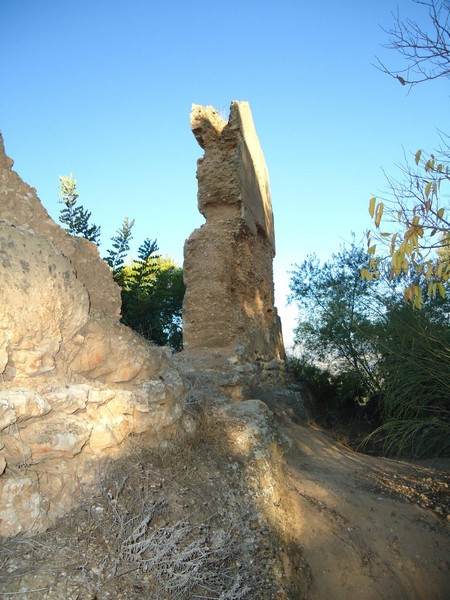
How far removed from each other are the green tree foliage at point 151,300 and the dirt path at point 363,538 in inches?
267

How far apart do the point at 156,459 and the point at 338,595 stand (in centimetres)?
168

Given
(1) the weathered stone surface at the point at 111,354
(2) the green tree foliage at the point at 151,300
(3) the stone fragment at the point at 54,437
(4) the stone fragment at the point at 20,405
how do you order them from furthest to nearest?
(2) the green tree foliage at the point at 151,300
(1) the weathered stone surface at the point at 111,354
(3) the stone fragment at the point at 54,437
(4) the stone fragment at the point at 20,405

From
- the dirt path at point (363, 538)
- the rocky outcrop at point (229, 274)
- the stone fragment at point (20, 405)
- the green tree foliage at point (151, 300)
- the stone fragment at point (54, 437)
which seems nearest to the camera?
the stone fragment at point (20, 405)

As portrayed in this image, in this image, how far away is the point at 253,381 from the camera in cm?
638

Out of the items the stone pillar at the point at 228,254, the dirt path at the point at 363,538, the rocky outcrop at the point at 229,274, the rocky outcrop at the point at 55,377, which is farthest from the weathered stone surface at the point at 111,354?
the stone pillar at the point at 228,254

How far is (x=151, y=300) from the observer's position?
1148cm

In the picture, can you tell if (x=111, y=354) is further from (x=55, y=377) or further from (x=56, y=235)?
(x=56, y=235)

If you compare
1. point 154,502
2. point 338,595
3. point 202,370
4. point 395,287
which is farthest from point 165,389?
point 395,287

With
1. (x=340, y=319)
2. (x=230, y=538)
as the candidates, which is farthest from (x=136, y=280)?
(x=230, y=538)

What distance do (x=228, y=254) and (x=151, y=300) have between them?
17.0 feet

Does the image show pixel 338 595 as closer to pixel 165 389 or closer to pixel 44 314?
pixel 165 389

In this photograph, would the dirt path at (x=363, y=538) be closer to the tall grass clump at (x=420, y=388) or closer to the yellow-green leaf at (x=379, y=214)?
the tall grass clump at (x=420, y=388)

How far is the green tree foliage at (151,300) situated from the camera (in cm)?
1109

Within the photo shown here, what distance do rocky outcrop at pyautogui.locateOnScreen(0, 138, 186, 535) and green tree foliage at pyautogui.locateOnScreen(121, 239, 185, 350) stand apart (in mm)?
7157
